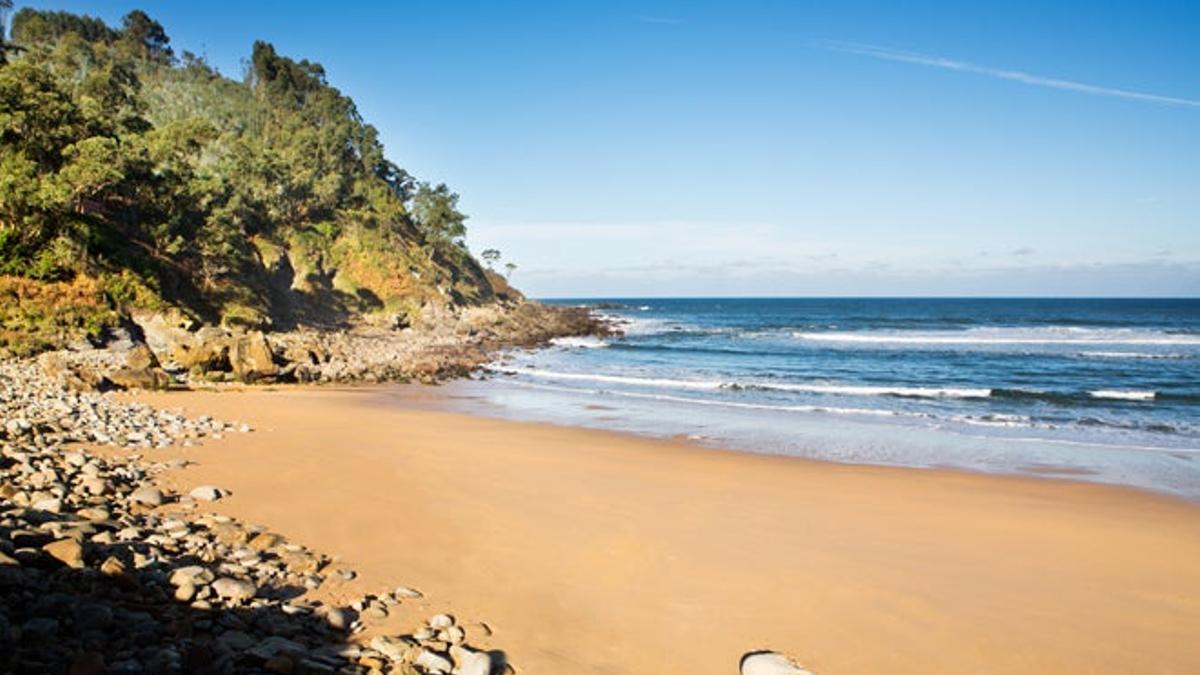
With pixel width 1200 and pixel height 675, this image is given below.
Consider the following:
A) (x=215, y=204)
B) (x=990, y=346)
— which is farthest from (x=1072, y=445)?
(x=215, y=204)

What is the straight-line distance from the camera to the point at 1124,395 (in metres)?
26.3

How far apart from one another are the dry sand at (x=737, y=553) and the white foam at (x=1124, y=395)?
16551 mm

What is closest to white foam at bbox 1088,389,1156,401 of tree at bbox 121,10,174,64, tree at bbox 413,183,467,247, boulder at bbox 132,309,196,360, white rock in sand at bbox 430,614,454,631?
white rock in sand at bbox 430,614,454,631

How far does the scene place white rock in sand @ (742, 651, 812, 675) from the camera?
555 centimetres

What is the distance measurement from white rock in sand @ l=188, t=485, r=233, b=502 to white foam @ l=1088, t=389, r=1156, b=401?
2975cm

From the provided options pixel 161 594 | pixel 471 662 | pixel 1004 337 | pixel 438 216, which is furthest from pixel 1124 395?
pixel 438 216

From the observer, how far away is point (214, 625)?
505cm

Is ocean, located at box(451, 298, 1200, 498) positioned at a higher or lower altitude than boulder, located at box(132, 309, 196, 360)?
lower

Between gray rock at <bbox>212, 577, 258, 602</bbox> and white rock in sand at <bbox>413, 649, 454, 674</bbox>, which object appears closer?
white rock in sand at <bbox>413, 649, 454, 674</bbox>

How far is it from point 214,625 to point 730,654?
168 inches

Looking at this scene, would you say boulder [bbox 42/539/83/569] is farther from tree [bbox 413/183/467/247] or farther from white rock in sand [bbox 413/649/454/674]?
tree [bbox 413/183/467/247]

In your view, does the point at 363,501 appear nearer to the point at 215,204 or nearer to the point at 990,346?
the point at 215,204

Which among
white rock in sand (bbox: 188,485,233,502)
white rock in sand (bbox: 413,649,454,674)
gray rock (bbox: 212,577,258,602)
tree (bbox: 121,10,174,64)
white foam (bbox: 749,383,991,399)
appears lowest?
white foam (bbox: 749,383,991,399)

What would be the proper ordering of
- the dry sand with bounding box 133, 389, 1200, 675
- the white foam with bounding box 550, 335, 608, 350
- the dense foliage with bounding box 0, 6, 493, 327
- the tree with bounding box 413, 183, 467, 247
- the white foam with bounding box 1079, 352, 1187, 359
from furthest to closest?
the tree with bounding box 413, 183, 467, 247 < the white foam with bounding box 550, 335, 608, 350 < the white foam with bounding box 1079, 352, 1187, 359 < the dense foliage with bounding box 0, 6, 493, 327 < the dry sand with bounding box 133, 389, 1200, 675
